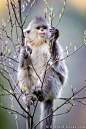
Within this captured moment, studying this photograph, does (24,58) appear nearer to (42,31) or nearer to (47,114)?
(42,31)

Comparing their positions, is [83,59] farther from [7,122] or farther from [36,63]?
[36,63]

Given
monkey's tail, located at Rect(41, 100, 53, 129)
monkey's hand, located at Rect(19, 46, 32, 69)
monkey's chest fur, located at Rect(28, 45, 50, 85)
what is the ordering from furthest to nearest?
monkey's chest fur, located at Rect(28, 45, 50, 85), monkey's tail, located at Rect(41, 100, 53, 129), monkey's hand, located at Rect(19, 46, 32, 69)

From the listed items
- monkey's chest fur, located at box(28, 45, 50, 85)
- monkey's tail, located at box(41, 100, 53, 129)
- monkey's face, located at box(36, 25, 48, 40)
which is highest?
monkey's face, located at box(36, 25, 48, 40)

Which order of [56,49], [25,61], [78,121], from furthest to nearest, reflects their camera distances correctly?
[78,121] < [25,61] < [56,49]

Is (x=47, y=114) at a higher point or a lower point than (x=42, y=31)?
lower

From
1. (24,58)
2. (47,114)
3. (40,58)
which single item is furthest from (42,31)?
(47,114)

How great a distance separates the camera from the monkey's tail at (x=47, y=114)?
13.7ft

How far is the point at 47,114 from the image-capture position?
4363 millimetres

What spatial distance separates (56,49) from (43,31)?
66 centimetres

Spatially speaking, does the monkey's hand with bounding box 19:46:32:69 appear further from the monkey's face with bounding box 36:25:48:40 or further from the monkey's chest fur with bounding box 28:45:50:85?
the monkey's face with bounding box 36:25:48:40

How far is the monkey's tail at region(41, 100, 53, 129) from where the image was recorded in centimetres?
418

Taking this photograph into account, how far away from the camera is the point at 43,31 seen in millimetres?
4270

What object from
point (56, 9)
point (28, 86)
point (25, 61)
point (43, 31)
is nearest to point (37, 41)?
point (43, 31)

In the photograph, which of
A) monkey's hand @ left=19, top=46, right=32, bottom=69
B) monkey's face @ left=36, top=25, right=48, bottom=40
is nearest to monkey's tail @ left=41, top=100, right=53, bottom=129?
monkey's hand @ left=19, top=46, right=32, bottom=69
